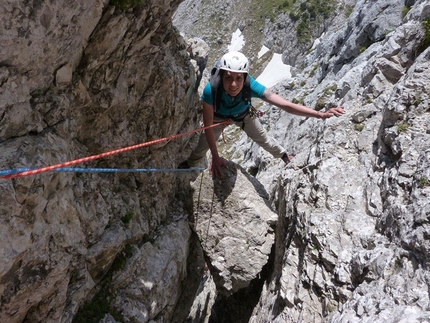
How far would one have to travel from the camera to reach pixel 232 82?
8.16 meters

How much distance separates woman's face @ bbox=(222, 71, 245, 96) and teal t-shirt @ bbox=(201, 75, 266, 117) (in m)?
0.23

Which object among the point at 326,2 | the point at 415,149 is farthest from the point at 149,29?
the point at 326,2

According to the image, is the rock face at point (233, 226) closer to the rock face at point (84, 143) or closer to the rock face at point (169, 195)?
the rock face at point (169, 195)

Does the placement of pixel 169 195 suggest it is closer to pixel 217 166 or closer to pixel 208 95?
pixel 217 166

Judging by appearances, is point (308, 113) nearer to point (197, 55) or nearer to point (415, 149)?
point (415, 149)

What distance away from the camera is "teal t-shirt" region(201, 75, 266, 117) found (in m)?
8.42

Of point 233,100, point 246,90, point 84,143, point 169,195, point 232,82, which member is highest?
point 232,82

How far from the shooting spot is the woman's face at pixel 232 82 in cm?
808

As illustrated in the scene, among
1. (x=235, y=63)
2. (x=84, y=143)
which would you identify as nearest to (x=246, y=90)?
(x=235, y=63)

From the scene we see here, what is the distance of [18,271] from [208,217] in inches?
251

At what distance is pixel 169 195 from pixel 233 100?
15.0 ft

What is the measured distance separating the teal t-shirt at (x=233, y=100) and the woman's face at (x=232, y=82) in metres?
0.23

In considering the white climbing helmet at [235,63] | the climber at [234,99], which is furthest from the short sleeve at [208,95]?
the white climbing helmet at [235,63]

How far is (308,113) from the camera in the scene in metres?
8.40
